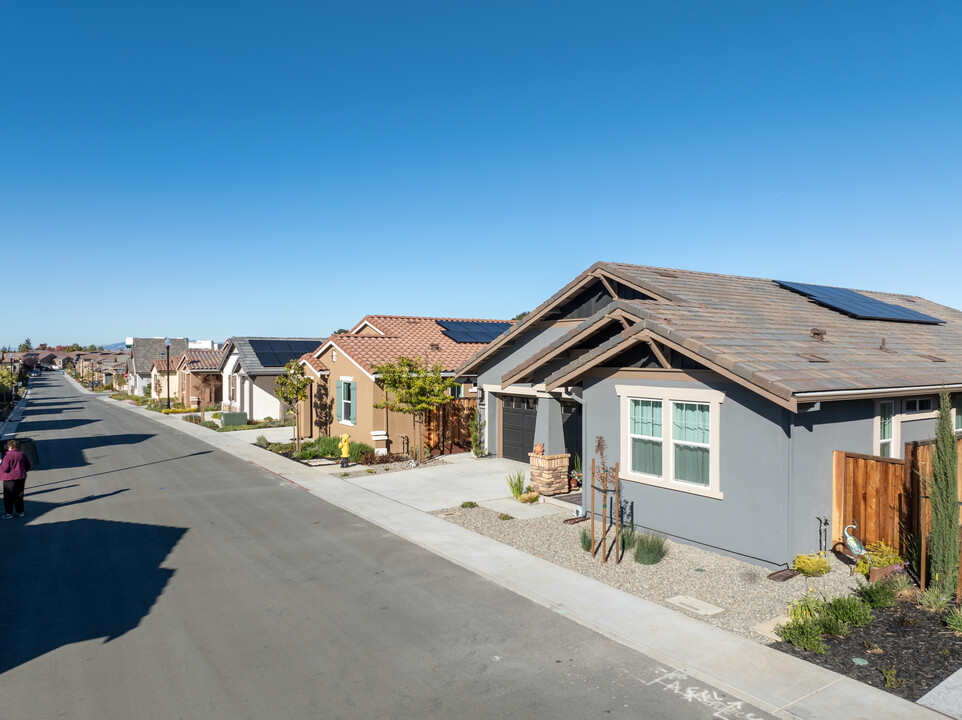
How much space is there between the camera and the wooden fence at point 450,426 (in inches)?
926

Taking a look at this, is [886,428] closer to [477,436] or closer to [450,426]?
[477,436]

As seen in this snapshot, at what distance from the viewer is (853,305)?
56.2ft

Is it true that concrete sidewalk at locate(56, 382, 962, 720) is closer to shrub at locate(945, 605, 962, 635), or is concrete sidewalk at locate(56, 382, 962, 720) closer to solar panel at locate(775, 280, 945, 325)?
shrub at locate(945, 605, 962, 635)

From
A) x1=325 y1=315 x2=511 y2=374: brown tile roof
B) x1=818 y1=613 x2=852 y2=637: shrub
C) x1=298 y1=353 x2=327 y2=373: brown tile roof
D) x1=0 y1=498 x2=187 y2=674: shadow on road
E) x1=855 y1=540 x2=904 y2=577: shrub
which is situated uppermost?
x1=325 y1=315 x2=511 y2=374: brown tile roof

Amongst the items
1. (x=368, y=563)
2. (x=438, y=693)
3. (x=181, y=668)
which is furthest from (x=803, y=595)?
(x=181, y=668)

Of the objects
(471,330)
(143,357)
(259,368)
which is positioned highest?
(471,330)

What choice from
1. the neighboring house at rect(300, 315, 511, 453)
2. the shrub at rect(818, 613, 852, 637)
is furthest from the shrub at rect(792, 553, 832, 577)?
the neighboring house at rect(300, 315, 511, 453)

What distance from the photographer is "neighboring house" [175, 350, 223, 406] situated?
4319 centimetres

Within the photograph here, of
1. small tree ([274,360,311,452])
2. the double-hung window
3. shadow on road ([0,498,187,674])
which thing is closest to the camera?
shadow on road ([0,498,187,674])

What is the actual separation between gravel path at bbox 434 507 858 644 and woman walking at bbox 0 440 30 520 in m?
10.9

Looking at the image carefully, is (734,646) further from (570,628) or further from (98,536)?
(98,536)

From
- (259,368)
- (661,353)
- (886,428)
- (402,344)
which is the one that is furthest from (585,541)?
(259,368)

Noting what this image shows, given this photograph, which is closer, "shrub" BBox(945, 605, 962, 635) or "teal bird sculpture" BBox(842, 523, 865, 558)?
"shrub" BBox(945, 605, 962, 635)

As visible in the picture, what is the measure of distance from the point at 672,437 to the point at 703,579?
2.64 meters
